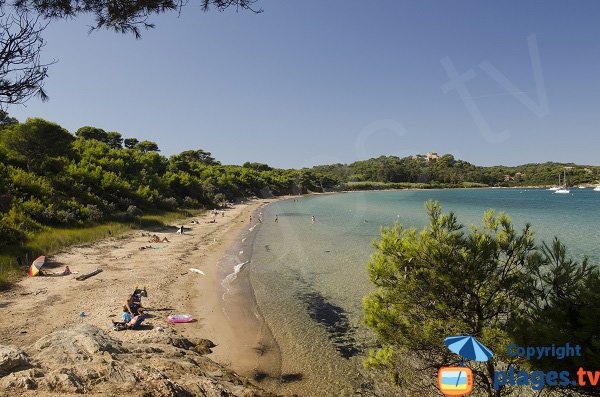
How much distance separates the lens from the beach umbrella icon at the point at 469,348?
211 inches

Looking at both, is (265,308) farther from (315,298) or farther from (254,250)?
(254,250)

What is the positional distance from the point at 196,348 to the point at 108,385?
447cm

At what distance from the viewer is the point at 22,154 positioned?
3319cm

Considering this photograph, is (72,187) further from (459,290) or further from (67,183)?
Answer: (459,290)

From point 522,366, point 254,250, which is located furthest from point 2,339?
point 254,250

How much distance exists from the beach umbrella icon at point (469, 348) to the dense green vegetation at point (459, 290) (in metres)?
0.56

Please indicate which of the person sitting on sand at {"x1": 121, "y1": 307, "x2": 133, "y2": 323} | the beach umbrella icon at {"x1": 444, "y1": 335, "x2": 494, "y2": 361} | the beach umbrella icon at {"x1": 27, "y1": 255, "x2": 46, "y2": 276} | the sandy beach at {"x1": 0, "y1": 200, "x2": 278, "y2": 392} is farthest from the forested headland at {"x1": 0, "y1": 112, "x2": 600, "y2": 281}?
the beach umbrella icon at {"x1": 444, "y1": 335, "x2": 494, "y2": 361}

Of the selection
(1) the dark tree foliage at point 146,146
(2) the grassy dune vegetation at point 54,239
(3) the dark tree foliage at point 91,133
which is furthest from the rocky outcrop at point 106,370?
(1) the dark tree foliage at point 146,146

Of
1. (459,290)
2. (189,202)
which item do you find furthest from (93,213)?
(459,290)

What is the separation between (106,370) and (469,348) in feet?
24.0

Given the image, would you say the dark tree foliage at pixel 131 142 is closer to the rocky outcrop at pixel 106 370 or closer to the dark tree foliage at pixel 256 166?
the dark tree foliage at pixel 256 166

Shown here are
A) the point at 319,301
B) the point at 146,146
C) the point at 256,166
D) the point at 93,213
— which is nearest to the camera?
the point at 319,301

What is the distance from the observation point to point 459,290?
6.82 meters

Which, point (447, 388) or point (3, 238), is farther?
point (3, 238)
